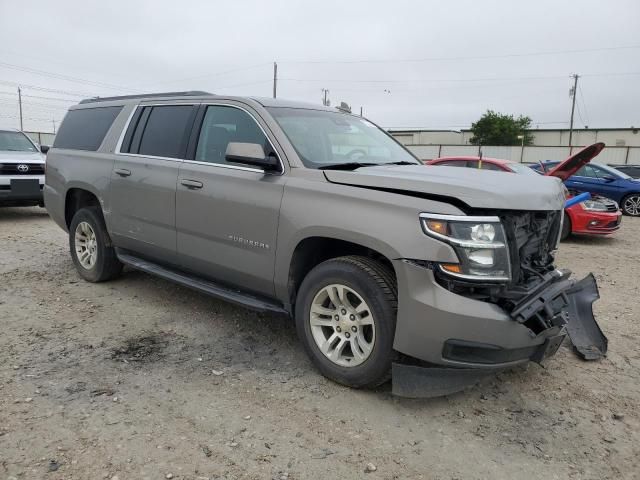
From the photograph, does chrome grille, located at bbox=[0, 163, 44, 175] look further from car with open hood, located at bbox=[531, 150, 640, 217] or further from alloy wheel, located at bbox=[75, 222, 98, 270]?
car with open hood, located at bbox=[531, 150, 640, 217]

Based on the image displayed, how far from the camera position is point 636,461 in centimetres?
269

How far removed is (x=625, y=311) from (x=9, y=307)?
230 inches

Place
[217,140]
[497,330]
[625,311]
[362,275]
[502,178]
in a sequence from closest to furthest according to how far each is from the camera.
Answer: [497,330] → [362,275] → [502,178] → [217,140] → [625,311]

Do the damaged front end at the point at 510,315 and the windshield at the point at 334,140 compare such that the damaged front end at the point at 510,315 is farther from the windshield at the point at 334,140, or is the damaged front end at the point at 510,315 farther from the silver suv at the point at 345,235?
the windshield at the point at 334,140

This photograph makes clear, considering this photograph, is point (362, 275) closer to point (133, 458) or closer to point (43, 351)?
point (133, 458)

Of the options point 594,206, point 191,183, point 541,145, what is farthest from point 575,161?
point 541,145

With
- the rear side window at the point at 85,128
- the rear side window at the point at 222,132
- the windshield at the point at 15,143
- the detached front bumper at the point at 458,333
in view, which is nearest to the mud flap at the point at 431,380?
the detached front bumper at the point at 458,333

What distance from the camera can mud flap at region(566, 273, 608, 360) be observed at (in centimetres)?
401

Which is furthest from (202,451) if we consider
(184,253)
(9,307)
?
(9,307)

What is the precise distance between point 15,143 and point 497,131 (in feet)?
225

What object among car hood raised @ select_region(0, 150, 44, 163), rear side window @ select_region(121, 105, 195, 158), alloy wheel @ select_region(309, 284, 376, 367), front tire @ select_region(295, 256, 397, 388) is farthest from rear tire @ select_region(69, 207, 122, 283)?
car hood raised @ select_region(0, 150, 44, 163)

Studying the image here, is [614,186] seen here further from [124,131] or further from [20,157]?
[20,157]

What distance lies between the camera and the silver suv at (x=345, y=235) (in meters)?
2.84

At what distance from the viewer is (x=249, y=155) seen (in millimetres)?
3498
